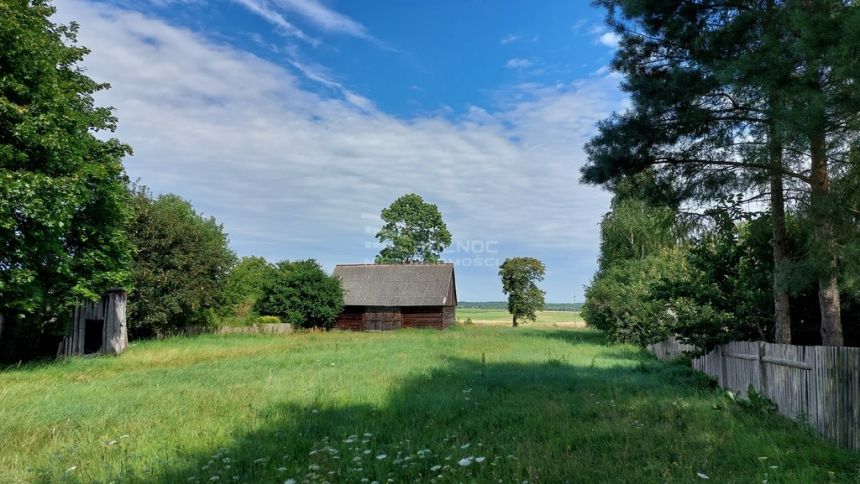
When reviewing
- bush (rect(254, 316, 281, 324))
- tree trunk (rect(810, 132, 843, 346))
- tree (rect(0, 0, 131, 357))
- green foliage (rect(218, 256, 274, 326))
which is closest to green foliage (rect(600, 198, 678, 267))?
tree trunk (rect(810, 132, 843, 346))

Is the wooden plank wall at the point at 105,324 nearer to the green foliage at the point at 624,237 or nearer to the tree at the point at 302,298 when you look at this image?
the tree at the point at 302,298

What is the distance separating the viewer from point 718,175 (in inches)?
296

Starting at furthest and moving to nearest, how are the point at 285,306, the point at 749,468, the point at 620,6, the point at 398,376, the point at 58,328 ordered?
the point at 285,306, the point at 58,328, the point at 398,376, the point at 620,6, the point at 749,468

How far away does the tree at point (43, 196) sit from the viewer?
11.6 metres

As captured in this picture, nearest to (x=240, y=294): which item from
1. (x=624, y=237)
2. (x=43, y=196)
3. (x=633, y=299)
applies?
(x=43, y=196)

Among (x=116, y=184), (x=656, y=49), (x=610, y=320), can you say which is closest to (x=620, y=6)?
(x=656, y=49)

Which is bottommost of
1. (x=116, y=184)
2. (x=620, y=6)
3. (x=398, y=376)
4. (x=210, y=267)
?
(x=398, y=376)

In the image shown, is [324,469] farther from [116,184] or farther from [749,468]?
[116,184]

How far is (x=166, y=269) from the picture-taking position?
22.9 metres

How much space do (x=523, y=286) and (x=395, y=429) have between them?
48.8 m

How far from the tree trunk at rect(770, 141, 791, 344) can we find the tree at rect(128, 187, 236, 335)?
22.7 metres

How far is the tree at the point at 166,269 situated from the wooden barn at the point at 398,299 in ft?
47.3

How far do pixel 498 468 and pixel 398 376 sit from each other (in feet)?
22.3

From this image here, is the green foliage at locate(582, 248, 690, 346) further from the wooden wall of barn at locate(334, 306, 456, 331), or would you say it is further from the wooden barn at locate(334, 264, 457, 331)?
the wooden barn at locate(334, 264, 457, 331)
